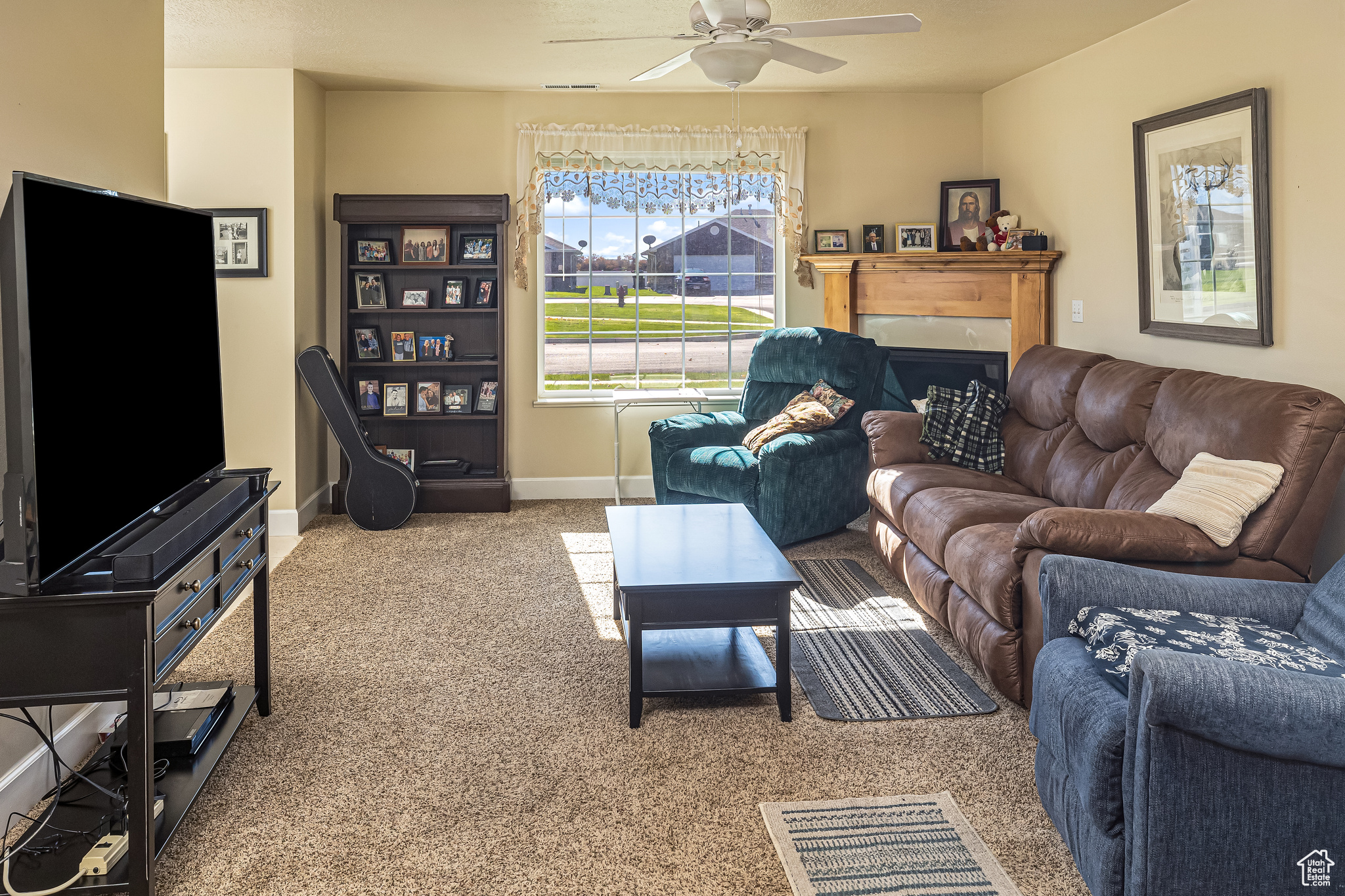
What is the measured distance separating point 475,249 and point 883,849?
14.6 feet

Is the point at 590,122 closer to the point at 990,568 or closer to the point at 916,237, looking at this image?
the point at 916,237

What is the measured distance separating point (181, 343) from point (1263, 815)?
2715 mm

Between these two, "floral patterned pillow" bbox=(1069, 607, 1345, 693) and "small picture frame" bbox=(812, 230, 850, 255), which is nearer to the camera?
"floral patterned pillow" bbox=(1069, 607, 1345, 693)

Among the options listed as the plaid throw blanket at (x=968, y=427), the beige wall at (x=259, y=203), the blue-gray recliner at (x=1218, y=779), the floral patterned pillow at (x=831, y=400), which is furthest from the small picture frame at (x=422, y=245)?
the blue-gray recliner at (x=1218, y=779)

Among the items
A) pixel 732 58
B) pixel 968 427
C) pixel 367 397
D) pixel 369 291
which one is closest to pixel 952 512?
pixel 968 427

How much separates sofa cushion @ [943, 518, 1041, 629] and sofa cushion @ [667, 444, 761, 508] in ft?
4.73

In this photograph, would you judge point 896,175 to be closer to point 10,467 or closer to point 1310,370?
point 1310,370

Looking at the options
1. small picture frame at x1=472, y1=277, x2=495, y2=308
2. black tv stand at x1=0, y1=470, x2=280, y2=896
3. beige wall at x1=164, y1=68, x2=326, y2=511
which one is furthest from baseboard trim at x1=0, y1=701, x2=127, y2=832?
small picture frame at x1=472, y1=277, x2=495, y2=308

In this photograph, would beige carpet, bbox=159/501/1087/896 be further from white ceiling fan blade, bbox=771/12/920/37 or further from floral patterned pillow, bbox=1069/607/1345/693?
white ceiling fan blade, bbox=771/12/920/37

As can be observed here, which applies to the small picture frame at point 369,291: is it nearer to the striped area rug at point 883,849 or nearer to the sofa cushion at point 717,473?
the sofa cushion at point 717,473

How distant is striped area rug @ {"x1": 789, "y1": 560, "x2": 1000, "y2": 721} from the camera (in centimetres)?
299

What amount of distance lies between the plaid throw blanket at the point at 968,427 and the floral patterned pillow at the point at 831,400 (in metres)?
0.53

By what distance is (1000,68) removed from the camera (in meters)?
5.18

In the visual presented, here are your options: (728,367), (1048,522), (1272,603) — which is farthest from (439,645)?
(728,367)
